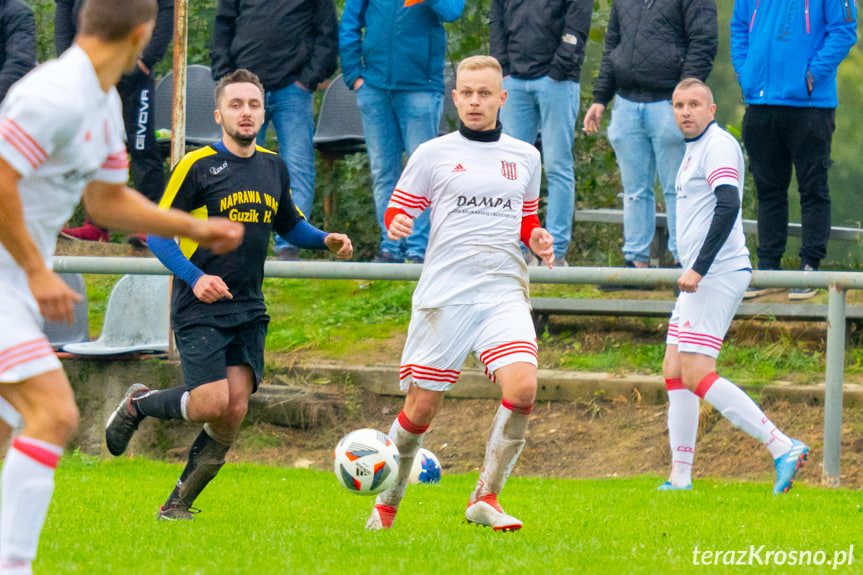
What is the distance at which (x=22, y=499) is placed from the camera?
3449mm

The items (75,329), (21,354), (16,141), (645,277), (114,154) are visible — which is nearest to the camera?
(16,141)

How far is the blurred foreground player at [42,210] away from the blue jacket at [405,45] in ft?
17.5

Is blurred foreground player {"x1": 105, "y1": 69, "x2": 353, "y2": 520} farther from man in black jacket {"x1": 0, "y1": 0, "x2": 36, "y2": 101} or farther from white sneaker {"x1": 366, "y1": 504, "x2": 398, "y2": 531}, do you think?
man in black jacket {"x1": 0, "y1": 0, "x2": 36, "y2": 101}

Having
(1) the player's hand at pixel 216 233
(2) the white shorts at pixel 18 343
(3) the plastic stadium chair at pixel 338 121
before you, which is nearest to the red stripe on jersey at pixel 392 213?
(1) the player's hand at pixel 216 233

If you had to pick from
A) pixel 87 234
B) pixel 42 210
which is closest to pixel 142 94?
pixel 87 234

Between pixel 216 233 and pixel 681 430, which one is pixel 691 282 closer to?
pixel 681 430

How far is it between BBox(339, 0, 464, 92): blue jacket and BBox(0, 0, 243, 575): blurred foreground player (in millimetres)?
5343

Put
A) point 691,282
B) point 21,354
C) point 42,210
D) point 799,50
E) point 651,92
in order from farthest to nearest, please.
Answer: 1. point 651,92
2. point 799,50
3. point 691,282
4. point 42,210
5. point 21,354

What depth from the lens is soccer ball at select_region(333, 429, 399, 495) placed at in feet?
18.2

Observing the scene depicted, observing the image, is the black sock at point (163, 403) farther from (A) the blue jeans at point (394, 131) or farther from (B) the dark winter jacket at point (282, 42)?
(B) the dark winter jacket at point (282, 42)

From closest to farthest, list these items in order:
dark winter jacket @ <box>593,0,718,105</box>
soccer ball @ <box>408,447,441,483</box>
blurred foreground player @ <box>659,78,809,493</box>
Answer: blurred foreground player @ <box>659,78,809,493</box>
soccer ball @ <box>408,447,441,483</box>
dark winter jacket @ <box>593,0,718,105</box>

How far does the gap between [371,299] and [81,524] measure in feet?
17.2

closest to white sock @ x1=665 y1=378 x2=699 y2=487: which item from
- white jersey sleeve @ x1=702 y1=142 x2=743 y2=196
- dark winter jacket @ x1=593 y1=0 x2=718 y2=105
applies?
white jersey sleeve @ x1=702 y1=142 x2=743 y2=196

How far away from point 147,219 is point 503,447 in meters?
2.45
